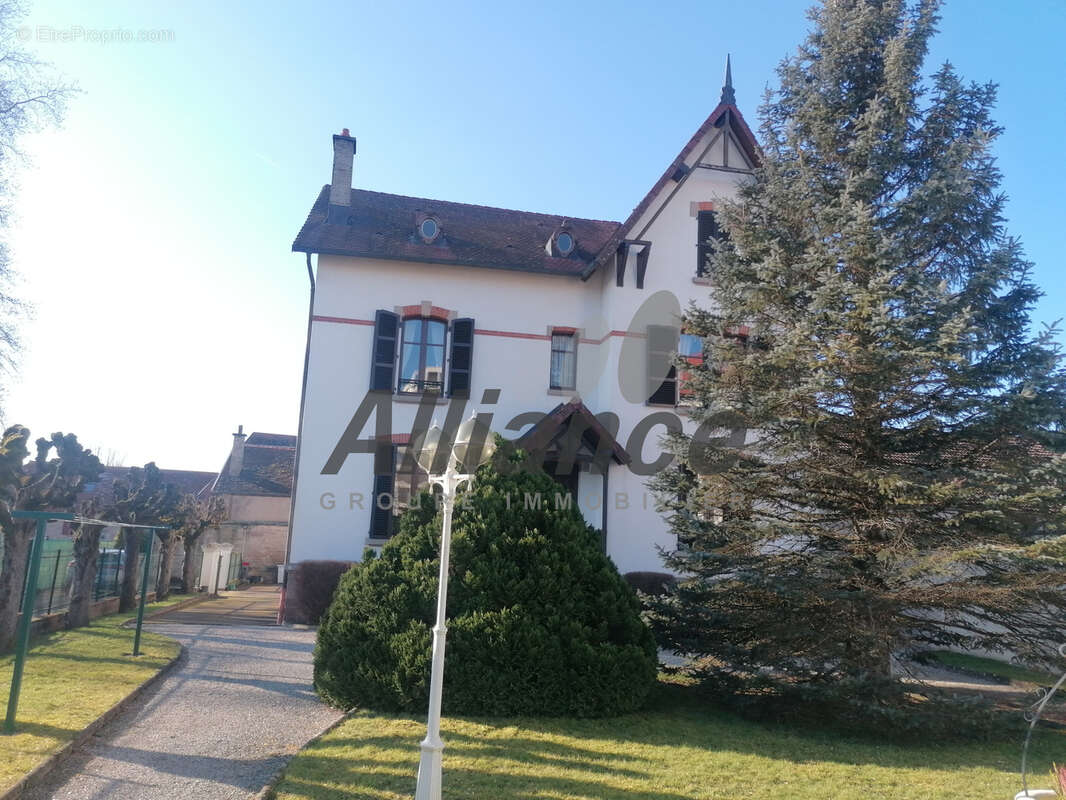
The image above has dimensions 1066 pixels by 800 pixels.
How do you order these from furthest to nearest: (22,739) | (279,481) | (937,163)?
(279,481) → (937,163) → (22,739)

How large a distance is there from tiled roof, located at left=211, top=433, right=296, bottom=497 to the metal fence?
17396 millimetres

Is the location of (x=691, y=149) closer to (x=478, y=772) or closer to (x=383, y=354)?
(x=383, y=354)

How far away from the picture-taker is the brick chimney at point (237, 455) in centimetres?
3903

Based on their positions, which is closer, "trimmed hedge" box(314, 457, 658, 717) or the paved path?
the paved path

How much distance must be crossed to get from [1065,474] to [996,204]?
3.47m

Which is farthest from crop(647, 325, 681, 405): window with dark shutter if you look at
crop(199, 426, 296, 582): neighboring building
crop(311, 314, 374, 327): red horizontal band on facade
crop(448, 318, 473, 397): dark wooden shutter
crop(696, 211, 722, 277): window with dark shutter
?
crop(199, 426, 296, 582): neighboring building

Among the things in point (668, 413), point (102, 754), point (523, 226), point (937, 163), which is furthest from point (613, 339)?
point (102, 754)

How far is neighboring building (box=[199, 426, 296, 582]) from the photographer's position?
36.0 metres

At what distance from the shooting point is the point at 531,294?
710 inches

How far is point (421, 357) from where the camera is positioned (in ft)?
57.2

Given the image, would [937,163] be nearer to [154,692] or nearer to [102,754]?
[102,754]

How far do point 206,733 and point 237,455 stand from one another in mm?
34215

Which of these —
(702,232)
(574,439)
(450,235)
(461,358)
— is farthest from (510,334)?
(702,232)

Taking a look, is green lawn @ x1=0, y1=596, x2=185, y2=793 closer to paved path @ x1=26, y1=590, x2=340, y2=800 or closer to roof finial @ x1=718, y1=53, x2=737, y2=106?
paved path @ x1=26, y1=590, x2=340, y2=800
